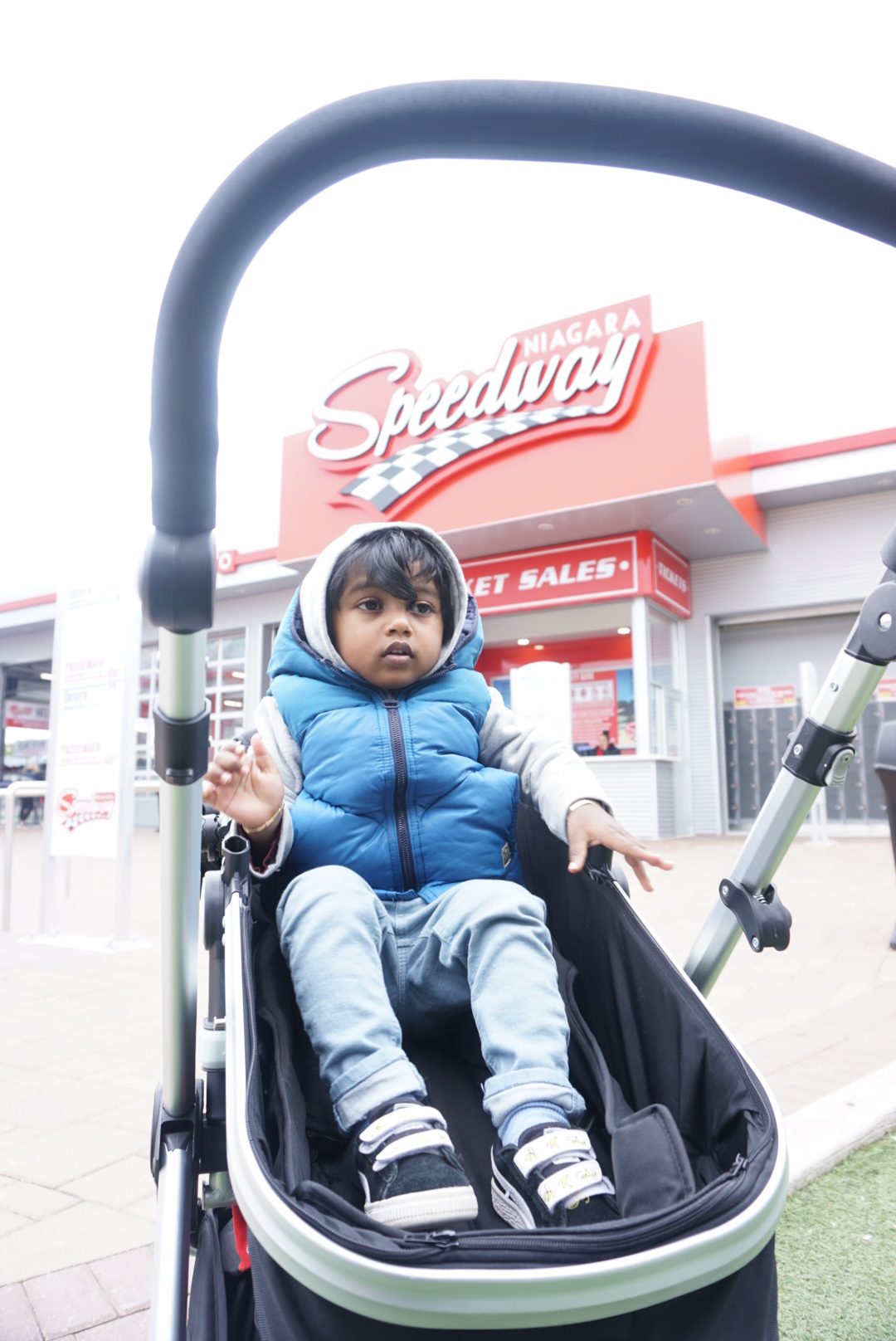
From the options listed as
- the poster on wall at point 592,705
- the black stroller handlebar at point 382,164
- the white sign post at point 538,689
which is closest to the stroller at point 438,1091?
the black stroller handlebar at point 382,164

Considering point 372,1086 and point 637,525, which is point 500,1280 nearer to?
point 372,1086

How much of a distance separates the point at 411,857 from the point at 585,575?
9480mm

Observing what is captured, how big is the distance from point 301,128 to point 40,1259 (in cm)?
182

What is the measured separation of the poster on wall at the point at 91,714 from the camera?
464 cm

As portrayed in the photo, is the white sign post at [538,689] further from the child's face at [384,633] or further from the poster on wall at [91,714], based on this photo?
the child's face at [384,633]

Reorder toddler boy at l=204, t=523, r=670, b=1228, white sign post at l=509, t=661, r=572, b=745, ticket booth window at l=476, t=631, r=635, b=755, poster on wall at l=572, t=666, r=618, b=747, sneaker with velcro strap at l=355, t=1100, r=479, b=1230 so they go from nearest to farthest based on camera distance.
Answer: sneaker with velcro strap at l=355, t=1100, r=479, b=1230, toddler boy at l=204, t=523, r=670, b=1228, white sign post at l=509, t=661, r=572, b=745, ticket booth window at l=476, t=631, r=635, b=755, poster on wall at l=572, t=666, r=618, b=747

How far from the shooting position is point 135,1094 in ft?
8.05

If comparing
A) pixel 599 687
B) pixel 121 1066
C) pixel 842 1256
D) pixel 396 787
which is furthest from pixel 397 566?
pixel 599 687

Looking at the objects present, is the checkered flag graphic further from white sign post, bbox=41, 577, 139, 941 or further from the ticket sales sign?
white sign post, bbox=41, 577, 139, 941

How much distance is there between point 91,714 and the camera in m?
4.79

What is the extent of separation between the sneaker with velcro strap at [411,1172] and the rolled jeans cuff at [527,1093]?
0.24 ft

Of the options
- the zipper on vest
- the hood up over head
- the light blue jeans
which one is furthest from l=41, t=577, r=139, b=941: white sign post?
the light blue jeans

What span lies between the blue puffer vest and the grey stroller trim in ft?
2.33

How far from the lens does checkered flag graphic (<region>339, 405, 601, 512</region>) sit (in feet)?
33.1
